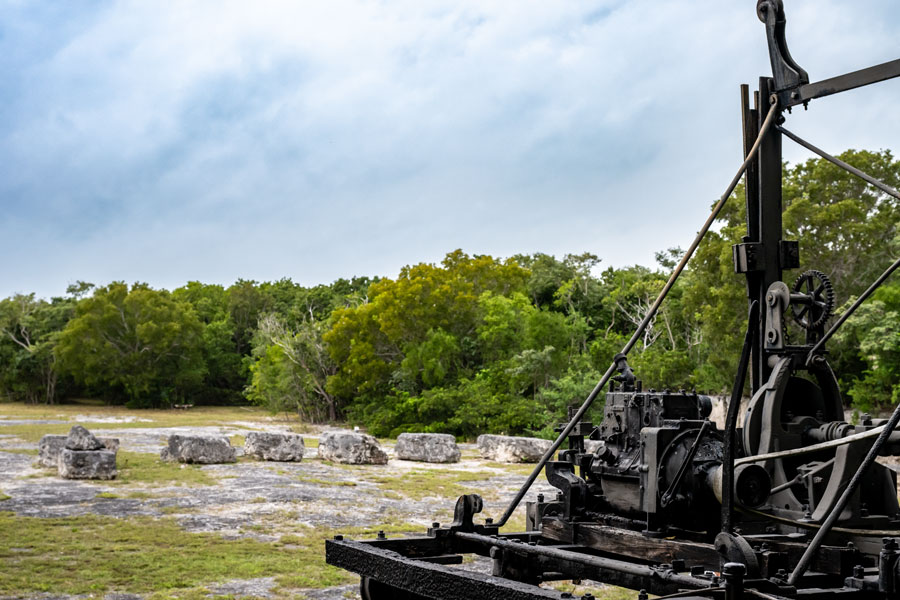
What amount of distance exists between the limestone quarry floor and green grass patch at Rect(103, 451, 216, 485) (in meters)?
0.04

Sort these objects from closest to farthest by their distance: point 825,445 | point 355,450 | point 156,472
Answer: point 825,445 → point 156,472 → point 355,450

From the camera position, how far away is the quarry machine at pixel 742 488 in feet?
12.0

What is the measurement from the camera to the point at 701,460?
4715 mm

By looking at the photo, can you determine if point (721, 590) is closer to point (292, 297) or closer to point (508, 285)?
point (508, 285)

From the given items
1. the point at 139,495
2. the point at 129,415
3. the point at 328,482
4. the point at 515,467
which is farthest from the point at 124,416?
the point at 139,495

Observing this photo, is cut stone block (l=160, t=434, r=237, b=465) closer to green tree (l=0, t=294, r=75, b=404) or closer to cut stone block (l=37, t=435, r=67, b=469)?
cut stone block (l=37, t=435, r=67, b=469)

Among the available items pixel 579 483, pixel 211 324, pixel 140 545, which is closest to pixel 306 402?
pixel 211 324

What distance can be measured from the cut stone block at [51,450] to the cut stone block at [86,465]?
150cm

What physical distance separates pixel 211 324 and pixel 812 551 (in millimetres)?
59349

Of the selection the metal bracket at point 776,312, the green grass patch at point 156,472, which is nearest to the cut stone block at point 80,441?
the green grass patch at point 156,472

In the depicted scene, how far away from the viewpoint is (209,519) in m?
12.3

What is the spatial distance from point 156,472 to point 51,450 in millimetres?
2233

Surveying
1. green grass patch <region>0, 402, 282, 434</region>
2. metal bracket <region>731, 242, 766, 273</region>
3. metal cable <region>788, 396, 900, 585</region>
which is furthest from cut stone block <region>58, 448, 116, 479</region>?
metal cable <region>788, 396, 900, 585</region>

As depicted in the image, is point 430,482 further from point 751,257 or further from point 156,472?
point 751,257
